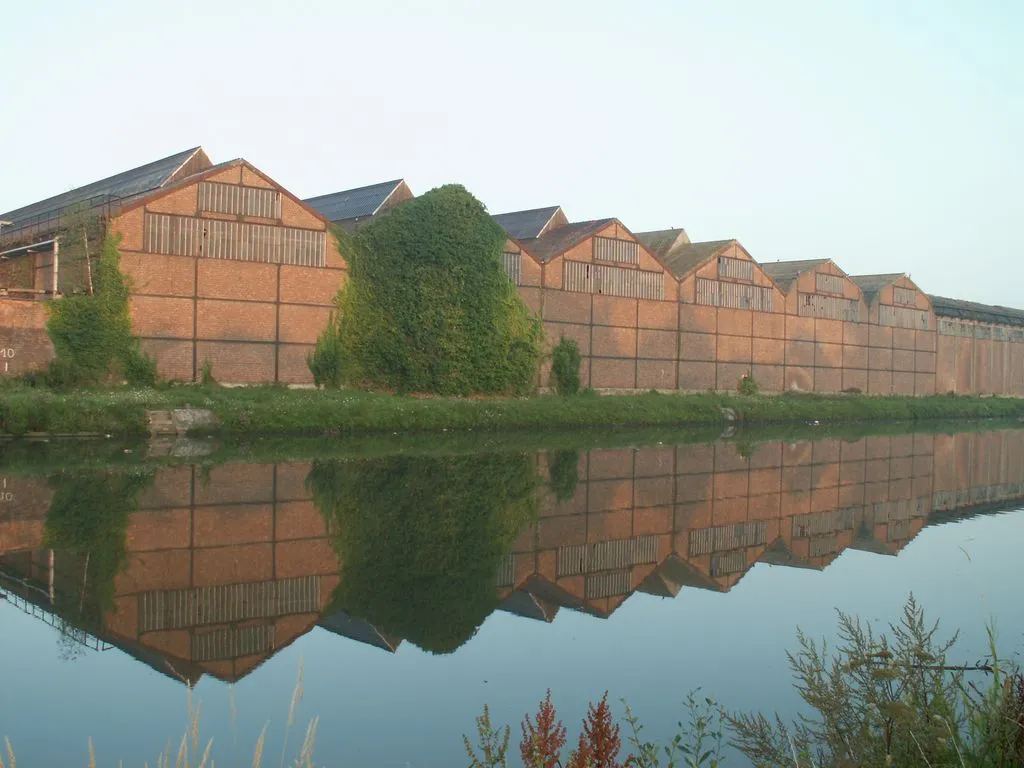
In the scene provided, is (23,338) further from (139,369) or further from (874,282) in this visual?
(874,282)

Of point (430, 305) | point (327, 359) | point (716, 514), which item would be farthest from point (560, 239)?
point (716, 514)

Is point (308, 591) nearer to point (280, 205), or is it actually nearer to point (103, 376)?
point (103, 376)

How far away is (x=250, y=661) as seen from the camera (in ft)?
23.8

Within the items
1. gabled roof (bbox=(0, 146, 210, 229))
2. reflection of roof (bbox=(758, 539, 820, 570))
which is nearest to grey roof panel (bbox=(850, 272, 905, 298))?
gabled roof (bbox=(0, 146, 210, 229))

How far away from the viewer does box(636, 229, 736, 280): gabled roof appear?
4469cm

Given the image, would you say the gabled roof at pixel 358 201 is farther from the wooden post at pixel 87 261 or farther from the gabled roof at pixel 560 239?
the wooden post at pixel 87 261

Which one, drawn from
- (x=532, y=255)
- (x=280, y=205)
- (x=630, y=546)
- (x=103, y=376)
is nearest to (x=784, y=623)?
(x=630, y=546)

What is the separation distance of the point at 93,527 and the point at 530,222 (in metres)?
34.2

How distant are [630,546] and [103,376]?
2040 centimetres

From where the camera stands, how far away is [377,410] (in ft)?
97.8

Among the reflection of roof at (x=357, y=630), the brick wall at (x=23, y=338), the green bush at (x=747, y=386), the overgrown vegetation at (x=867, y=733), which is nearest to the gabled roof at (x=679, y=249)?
the green bush at (x=747, y=386)

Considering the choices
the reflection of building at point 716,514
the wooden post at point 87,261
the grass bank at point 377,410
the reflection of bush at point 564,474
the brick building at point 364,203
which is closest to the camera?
the reflection of building at point 716,514

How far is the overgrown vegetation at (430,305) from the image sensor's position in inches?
1345

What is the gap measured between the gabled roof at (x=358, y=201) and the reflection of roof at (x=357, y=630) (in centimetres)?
3043
